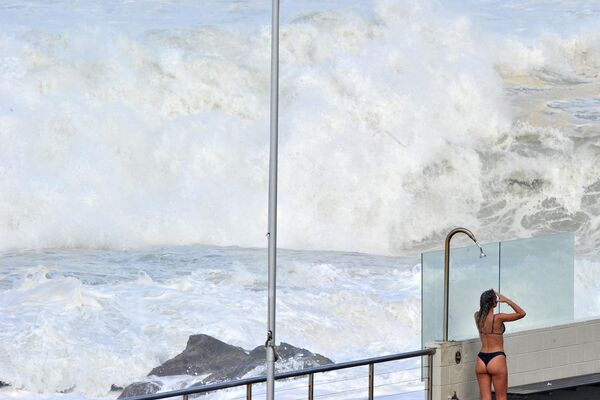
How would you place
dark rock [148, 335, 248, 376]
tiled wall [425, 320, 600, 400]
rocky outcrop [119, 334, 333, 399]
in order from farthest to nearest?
1. dark rock [148, 335, 248, 376]
2. rocky outcrop [119, 334, 333, 399]
3. tiled wall [425, 320, 600, 400]

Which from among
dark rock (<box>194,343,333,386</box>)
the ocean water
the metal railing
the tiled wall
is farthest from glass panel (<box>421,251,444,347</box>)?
the ocean water

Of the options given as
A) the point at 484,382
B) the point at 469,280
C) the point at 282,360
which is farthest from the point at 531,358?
the point at 282,360

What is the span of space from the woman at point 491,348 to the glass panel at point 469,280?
Answer: 0.62m

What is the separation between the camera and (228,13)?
40.1m

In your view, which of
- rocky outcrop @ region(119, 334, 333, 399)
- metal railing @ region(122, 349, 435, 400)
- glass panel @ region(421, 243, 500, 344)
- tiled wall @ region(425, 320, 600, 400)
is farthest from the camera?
rocky outcrop @ region(119, 334, 333, 399)

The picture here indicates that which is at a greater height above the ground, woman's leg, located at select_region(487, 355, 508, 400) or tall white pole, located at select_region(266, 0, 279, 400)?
tall white pole, located at select_region(266, 0, 279, 400)

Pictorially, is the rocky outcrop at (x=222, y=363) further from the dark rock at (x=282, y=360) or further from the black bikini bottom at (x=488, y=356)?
the black bikini bottom at (x=488, y=356)

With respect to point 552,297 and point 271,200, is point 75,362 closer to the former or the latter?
point 552,297

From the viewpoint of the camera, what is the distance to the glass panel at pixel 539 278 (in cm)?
886

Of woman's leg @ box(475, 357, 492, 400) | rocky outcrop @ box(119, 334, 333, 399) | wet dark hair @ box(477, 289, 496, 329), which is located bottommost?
rocky outcrop @ box(119, 334, 333, 399)

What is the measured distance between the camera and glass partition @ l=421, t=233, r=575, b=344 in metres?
8.44

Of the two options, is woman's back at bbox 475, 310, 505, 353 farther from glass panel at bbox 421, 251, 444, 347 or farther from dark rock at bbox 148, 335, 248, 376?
dark rock at bbox 148, 335, 248, 376

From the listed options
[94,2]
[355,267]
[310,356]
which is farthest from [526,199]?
[94,2]

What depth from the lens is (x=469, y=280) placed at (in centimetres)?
866
